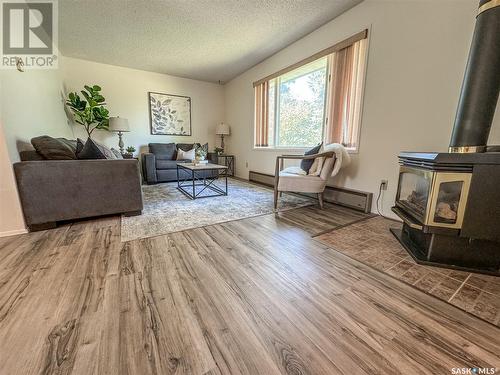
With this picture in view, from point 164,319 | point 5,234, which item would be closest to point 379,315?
point 164,319

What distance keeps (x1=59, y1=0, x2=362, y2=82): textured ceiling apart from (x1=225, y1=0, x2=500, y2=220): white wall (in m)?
0.42

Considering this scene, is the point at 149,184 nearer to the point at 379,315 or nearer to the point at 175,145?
the point at 175,145

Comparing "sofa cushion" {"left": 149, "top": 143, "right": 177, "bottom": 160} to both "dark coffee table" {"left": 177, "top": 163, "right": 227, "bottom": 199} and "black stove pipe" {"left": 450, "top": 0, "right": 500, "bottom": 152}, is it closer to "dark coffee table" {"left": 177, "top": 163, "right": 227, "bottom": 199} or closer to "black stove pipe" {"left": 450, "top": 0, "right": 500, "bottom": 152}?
"dark coffee table" {"left": 177, "top": 163, "right": 227, "bottom": 199}

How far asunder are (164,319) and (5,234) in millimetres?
1909

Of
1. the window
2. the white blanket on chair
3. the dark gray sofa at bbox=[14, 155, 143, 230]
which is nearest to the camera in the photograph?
the dark gray sofa at bbox=[14, 155, 143, 230]

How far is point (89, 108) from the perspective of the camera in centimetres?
367

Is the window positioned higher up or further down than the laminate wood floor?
higher up

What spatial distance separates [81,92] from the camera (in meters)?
3.76

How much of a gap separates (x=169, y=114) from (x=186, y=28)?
2.29 m

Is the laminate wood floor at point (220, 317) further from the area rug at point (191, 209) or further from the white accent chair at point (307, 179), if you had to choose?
the white accent chair at point (307, 179)

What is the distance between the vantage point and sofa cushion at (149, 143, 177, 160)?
14.1 ft

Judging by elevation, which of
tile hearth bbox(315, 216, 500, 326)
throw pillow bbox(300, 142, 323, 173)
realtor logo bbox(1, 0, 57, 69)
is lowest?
tile hearth bbox(315, 216, 500, 326)

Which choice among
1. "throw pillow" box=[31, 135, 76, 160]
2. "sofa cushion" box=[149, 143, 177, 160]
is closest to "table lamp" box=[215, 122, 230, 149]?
"sofa cushion" box=[149, 143, 177, 160]

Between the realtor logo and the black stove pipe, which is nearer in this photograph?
the black stove pipe
